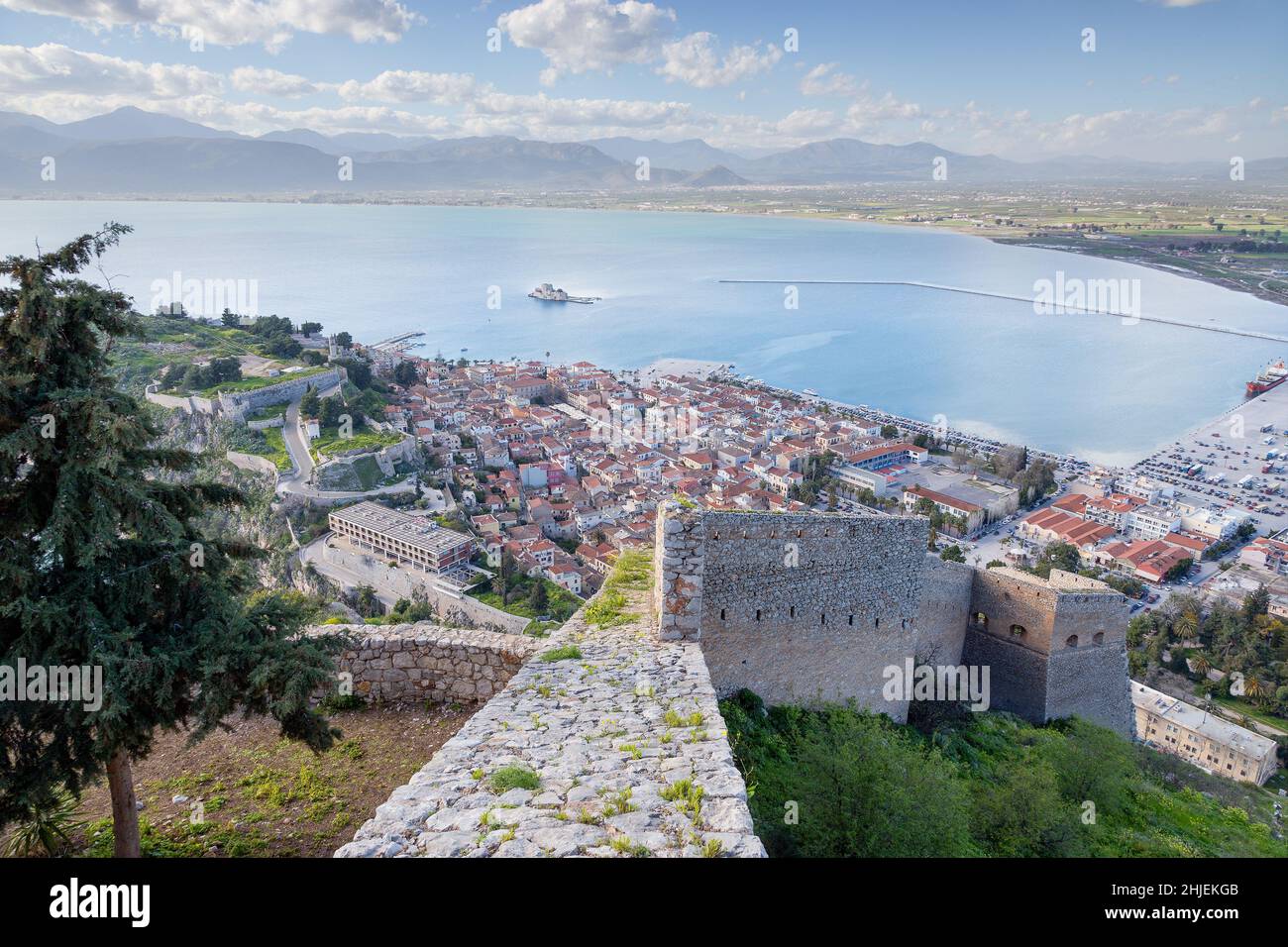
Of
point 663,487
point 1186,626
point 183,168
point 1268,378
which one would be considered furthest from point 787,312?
point 183,168

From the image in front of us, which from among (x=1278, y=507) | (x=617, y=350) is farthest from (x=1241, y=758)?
(x=617, y=350)

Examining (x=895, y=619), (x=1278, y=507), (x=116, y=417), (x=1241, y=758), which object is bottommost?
(x=1241, y=758)

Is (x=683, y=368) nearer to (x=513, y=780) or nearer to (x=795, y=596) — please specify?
(x=795, y=596)

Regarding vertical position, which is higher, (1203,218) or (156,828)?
(1203,218)

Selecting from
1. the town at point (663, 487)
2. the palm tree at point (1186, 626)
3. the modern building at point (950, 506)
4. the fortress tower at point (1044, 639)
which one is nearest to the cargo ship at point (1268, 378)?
the town at point (663, 487)

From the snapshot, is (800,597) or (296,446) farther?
(296,446)

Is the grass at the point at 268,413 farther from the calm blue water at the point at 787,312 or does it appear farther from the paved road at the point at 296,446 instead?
the calm blue water at the point at 787,312

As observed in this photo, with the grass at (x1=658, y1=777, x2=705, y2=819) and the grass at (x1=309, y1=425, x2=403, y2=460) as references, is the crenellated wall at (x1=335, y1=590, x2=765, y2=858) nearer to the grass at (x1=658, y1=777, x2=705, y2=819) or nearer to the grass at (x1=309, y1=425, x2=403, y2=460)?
the grass at (x1=658, y1=777, x2=705, y2=819)
